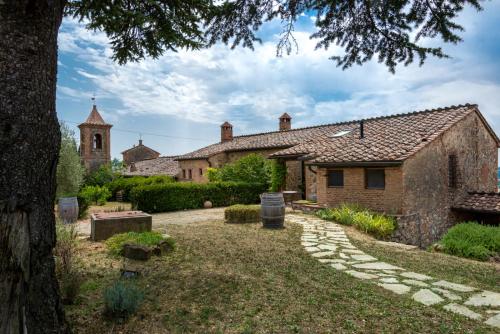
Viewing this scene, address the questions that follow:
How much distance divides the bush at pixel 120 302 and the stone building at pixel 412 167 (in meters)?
9.97

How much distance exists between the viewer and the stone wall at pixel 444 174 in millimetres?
12203

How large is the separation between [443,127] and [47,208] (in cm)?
1445

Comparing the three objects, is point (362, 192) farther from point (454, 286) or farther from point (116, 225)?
point (116, 225)

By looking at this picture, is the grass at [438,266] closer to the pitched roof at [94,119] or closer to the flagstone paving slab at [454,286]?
the flagstone paving slab at [454,286]

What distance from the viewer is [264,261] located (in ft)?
20.7

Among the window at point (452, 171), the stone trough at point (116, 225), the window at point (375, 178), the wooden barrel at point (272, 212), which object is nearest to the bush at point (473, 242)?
the window at point (375, 178)

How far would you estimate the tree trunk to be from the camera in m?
2.69

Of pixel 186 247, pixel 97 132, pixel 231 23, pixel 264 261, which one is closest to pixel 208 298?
pixel 264 261

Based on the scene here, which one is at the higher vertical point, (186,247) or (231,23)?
(231,23)

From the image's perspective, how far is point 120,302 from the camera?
12.2ft

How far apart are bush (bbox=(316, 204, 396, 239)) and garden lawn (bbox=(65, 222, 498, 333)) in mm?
Answer: 3451

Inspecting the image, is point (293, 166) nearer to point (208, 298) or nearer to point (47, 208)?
point (208, 298)

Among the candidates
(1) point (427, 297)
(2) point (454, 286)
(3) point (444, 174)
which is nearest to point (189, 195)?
(3) point (444, 174)

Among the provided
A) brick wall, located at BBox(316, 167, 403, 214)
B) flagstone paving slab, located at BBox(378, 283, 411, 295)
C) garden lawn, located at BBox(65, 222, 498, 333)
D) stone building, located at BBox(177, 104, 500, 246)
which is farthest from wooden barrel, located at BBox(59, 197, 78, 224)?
flagstone paving slab, located at BBox(378, 283, 411, 295)
